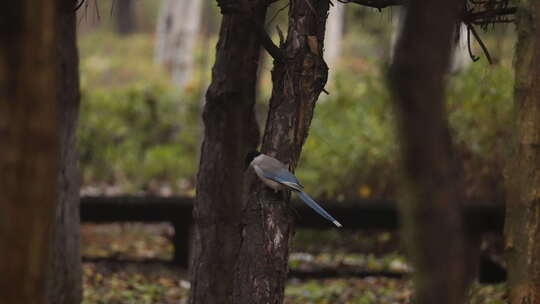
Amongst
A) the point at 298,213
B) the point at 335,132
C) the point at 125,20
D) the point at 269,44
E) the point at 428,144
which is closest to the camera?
the point at 428,144

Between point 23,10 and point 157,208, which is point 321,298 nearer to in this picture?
point 157,208

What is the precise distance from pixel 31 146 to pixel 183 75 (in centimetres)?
2206

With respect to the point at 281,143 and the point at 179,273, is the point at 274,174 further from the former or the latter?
the point at 179,273

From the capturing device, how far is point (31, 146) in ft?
10.00

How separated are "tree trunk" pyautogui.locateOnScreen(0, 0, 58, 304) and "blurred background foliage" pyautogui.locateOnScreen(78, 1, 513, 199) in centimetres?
251

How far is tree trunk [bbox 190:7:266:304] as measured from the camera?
6680 mm

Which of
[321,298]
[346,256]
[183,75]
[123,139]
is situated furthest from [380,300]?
[183,75]

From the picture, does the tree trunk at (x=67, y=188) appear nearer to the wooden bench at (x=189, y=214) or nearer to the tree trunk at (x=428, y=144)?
the wooden bench at (x=189, y=214)

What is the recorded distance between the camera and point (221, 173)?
22.2ft

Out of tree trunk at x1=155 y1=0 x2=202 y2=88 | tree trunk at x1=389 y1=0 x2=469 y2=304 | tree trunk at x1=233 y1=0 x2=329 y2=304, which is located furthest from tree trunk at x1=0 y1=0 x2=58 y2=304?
tree trunk at x1=155 y1=0 x2=202 y2=88

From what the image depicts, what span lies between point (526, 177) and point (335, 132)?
6.43 metres

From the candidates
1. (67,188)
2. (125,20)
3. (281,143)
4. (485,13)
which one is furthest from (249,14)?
(125,20)

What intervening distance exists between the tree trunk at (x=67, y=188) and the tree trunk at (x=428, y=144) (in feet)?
15.6

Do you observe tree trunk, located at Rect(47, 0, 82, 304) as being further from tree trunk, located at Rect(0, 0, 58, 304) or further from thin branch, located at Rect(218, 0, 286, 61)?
tree trunk, located at Rect(0, 0, 58, 304)
